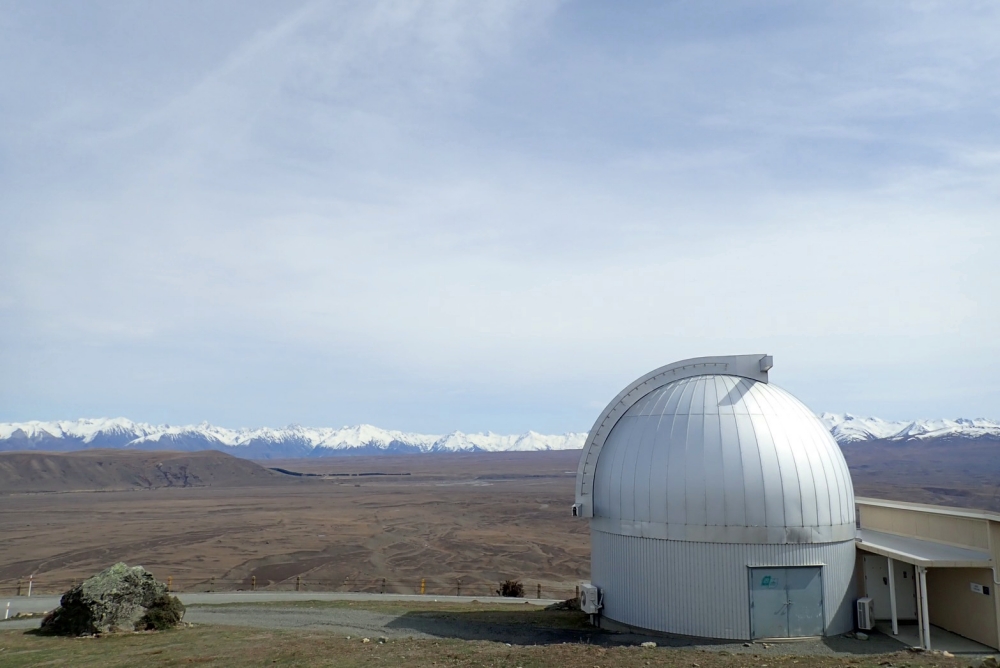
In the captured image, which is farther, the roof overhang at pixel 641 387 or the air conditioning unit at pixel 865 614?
the roof overhang at pixel 641 387

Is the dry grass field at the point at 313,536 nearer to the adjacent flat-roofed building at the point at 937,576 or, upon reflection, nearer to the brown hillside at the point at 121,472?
the brown hillside at the point at 121,472

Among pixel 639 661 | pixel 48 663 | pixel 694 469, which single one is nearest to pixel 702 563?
pixel 694 469

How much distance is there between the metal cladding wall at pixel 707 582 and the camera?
1784 centimetres

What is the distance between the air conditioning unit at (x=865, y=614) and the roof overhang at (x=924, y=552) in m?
1.43

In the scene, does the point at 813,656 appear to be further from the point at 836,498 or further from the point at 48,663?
the point at 48,663

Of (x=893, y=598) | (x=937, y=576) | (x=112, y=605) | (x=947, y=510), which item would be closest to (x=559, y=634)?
(x=893, y=598)

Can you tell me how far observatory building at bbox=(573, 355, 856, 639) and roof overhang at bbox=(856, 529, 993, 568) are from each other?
108cm

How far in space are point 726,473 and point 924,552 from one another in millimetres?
6380

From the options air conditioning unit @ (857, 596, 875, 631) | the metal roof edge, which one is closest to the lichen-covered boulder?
air conditioning unit @ (857, 596, 875, 631)

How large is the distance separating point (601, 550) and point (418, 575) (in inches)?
861

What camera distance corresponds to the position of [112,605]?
2070 cm

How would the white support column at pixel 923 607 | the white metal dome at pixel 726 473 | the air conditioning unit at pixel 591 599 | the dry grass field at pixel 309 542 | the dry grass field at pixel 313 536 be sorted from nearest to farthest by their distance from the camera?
the white support column at pixel 923 607 < the white metal dome at pixel 726 473 < the air conditioning unit at pixel 591 599 < the dry grass field at pixel 309 542 < the dry grass field at pixel 313 536

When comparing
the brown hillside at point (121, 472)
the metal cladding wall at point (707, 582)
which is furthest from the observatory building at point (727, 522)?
the brown hillside at point (121, 472)

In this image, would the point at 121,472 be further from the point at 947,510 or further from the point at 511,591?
the point at 947,510
